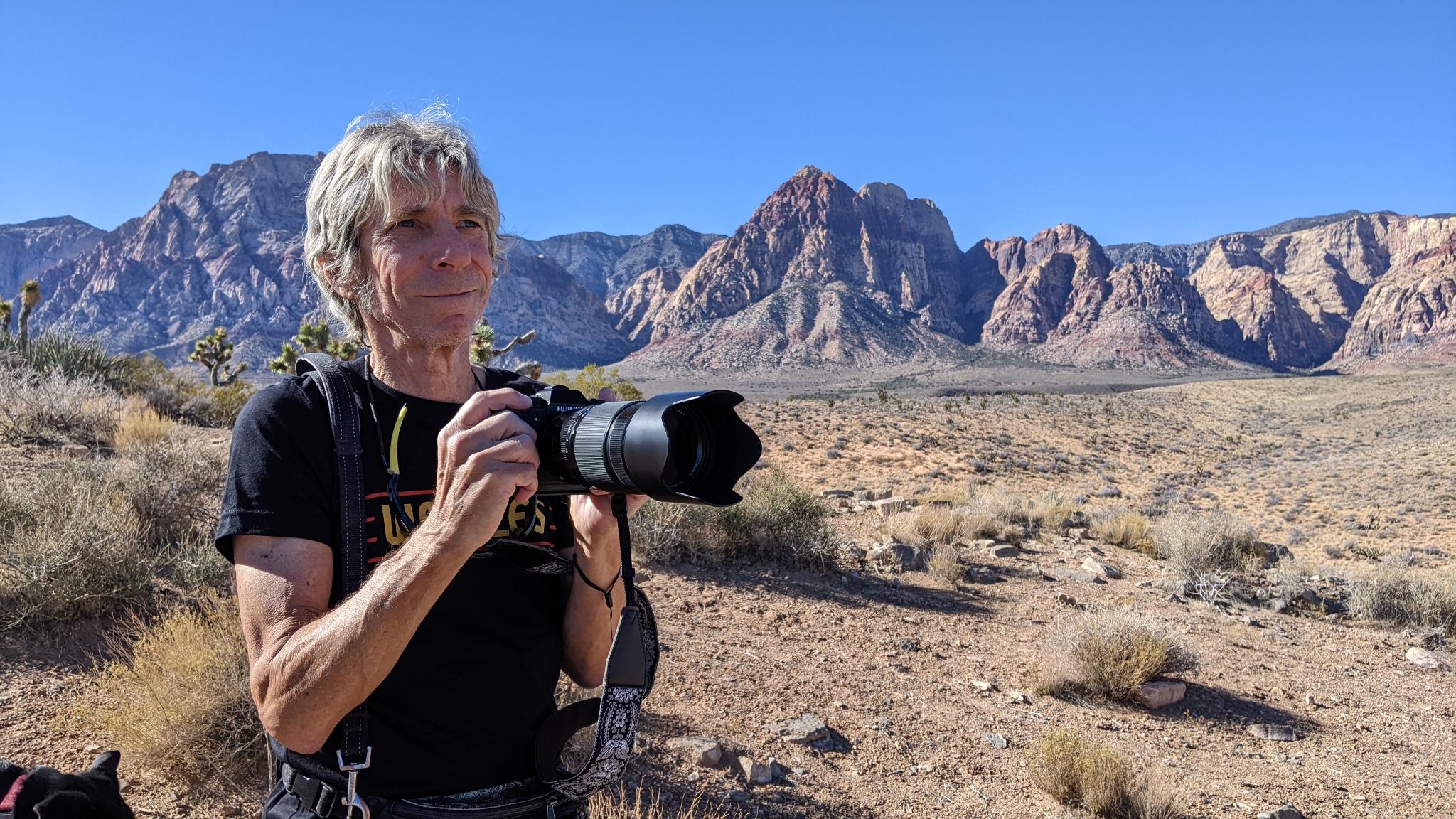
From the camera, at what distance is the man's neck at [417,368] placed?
1685 mm

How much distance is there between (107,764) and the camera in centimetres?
229

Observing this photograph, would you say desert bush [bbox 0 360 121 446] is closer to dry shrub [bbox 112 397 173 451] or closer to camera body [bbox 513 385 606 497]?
dry shrub [bbox 112 397 173 451]

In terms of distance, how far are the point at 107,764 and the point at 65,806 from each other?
0.32m

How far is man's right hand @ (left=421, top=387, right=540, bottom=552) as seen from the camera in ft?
4.16

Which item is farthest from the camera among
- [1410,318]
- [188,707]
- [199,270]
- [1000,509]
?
[199,270]

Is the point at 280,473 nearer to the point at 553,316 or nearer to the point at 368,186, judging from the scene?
the point at 368,186

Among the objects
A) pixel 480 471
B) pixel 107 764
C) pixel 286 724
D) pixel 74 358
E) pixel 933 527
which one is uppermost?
pixel 74 358

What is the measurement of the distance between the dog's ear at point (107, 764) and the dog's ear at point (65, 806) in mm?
215

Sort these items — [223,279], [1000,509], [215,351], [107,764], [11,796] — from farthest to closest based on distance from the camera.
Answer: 1. [223,279]
2. [215,351]
3. [1000,509]
4. [107,764]
5. [11,796]

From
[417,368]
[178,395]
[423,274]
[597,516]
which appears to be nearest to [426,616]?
[597,516]

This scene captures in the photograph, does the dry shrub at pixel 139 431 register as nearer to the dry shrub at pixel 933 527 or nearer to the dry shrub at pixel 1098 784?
the dry shrub at pixel 1098 784

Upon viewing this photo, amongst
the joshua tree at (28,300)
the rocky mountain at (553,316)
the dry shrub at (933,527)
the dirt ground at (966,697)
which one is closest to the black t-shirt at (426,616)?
the dirt ground at (966,697)

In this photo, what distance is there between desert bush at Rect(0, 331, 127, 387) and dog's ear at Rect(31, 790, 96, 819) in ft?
33.1

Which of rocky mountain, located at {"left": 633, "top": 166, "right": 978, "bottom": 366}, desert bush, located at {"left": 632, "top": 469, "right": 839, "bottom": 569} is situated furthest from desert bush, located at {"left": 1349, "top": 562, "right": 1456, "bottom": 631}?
rocky mountain, located at {"left": 633, "top": 166, "right": 978, "bottom": 366}
